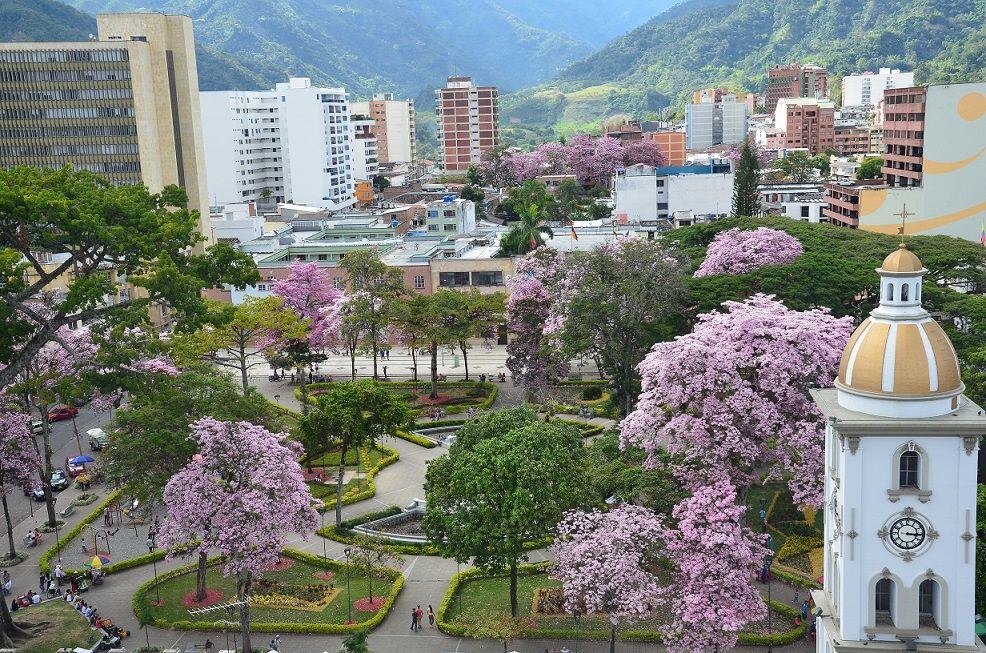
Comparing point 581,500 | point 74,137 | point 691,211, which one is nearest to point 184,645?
point 581,500

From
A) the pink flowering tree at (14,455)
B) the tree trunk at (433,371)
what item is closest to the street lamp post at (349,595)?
the pink flowering tree at (14,455)

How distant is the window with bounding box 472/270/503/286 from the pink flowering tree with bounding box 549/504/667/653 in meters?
40.4

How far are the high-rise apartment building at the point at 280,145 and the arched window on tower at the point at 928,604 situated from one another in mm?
117163

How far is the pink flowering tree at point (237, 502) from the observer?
3200 cm

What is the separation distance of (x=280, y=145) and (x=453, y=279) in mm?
80909

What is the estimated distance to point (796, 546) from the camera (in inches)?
1457

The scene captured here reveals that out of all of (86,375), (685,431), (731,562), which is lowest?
(731,562)

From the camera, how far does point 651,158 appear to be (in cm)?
13775

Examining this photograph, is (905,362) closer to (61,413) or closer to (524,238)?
(524,238)

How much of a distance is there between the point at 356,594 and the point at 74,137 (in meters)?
62.0

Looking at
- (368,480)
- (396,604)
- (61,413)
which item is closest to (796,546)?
(396,604)

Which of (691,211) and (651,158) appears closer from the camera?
(691,211)

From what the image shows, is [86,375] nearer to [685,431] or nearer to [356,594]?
[356,594]

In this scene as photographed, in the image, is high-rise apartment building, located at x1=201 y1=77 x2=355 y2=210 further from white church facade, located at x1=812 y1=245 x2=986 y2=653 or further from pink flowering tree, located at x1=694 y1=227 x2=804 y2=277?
white church facade, located at x1=812 y1=245 x2=986 y2=653
